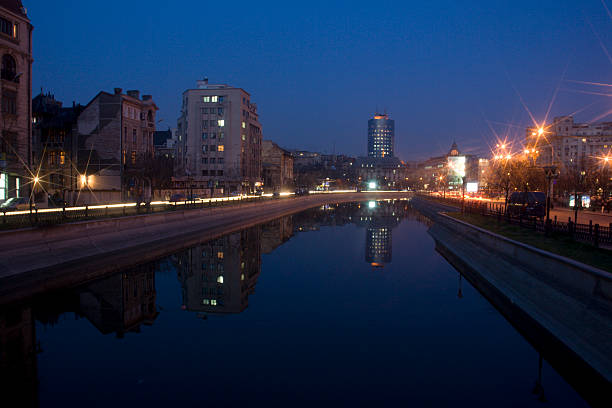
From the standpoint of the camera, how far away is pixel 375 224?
6203cm

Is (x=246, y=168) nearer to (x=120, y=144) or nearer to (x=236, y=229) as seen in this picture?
(x=120, y=144)

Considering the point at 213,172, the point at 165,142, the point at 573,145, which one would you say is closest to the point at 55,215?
the point at 213,172

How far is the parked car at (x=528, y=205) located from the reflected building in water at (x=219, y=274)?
2393cm

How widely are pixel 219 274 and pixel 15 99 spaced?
29251 millimetres

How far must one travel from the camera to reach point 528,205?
126 ft

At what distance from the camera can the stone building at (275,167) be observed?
437 feet

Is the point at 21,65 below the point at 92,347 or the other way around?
the other way around

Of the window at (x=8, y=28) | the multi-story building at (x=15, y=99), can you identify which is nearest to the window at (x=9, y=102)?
the multi-story building at (x=15, y=99)

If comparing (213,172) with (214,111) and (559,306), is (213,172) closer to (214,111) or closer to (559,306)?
(214,111)

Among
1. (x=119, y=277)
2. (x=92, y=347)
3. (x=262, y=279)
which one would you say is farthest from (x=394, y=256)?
(x=92, y=347)

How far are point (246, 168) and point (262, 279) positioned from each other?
78.1 meters

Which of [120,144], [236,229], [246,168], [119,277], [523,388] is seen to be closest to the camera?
[523,388]

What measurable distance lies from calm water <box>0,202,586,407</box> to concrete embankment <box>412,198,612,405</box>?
66 cm

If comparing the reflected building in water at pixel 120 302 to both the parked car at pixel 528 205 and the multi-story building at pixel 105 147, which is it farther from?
the multi-story building at pixel 105 147
